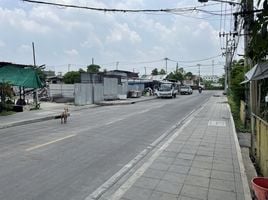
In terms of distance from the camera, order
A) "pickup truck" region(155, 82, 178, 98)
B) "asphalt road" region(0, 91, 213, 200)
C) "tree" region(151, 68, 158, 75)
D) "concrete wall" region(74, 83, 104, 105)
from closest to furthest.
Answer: "asphalt road" region(0, 91, 213, 200)
"concrete wall" region(74, 83, 104, 105)
"pickup truck" region(155, 82, 178, 98)
"tree" region(151, 68, 158, 75)

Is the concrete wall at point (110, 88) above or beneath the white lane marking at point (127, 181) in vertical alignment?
above

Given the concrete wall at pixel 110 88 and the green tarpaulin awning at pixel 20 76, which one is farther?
the concrete wall at pixel 110 88

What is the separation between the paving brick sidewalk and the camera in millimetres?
5768

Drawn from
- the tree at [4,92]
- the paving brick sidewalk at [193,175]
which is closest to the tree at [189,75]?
the tree at [4,92]

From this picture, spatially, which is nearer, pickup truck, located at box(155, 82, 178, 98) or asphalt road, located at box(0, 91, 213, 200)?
asphalt road, located at box(0, 91, 213, 200)

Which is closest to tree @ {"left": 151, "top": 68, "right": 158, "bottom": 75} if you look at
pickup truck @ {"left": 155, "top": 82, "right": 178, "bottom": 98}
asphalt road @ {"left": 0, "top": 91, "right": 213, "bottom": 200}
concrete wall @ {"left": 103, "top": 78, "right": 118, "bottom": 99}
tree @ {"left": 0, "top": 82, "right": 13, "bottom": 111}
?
pickup truck @ {"left": 155, "top": 82, "right": 178, "bottom": 98}

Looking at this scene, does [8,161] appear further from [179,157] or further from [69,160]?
[179,157]

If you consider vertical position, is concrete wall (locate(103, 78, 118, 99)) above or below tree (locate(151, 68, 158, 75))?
below

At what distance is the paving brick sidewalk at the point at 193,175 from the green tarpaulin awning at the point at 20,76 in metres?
16.8

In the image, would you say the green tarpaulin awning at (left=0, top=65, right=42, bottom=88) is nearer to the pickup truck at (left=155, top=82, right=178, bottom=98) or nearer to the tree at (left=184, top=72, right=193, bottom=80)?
the pickup truck at (left=155, top=82, right=178, bottom=98)

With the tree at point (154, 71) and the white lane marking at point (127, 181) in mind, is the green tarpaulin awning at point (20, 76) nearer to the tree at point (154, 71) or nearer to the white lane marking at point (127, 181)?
the white lane marking at point (127, 181)

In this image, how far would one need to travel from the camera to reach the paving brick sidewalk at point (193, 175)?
577 centimetres

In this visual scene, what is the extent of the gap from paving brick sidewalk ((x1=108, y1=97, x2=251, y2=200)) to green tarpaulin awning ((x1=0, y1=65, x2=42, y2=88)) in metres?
16.8

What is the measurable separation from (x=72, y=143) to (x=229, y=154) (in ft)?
16.8
